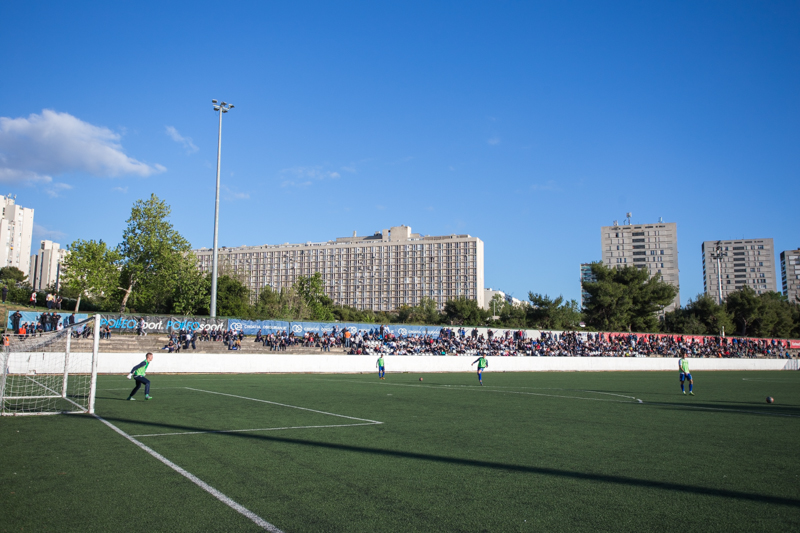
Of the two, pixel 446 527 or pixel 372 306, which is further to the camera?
pixel 372 306

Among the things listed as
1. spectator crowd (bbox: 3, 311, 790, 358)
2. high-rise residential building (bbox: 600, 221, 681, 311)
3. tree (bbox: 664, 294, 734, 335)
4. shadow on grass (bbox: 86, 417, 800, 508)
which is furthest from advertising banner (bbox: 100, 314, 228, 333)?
high-rise residential building (bbox: 600, 221, 681, 311)

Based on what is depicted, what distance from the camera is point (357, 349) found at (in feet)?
132

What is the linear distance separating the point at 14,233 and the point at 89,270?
163m

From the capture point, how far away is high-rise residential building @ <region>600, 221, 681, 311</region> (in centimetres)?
18000

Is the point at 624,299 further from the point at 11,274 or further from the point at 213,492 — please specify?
the point at 11,274

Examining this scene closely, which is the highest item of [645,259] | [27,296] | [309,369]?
[645,259]

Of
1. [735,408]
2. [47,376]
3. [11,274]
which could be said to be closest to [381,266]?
[11,274]

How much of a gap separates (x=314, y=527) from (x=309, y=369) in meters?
28.4

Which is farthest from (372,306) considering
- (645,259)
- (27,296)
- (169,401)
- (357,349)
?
(169,401)

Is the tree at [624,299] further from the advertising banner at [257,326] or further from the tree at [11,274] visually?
the tree at [11,274]

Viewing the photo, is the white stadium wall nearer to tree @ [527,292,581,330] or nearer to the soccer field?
the soccer field

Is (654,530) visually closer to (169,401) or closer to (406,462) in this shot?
(406,462)

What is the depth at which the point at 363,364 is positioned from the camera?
34.8m

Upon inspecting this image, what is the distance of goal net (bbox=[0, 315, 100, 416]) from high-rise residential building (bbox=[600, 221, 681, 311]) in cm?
17373
